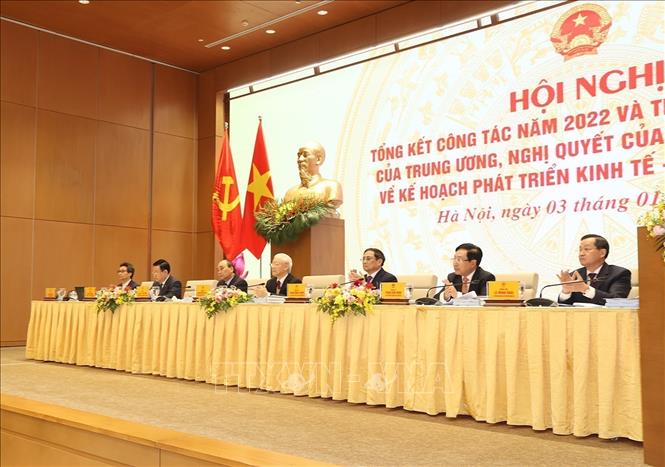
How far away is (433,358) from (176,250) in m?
7.01

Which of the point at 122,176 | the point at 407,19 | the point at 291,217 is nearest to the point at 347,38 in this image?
the point at 407,19

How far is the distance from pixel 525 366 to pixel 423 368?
550 mm

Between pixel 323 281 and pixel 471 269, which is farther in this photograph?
pixel 323 281

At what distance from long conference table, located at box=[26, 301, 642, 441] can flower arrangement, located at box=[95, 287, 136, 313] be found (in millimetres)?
285

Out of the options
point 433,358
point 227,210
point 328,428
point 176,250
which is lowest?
point 328,428

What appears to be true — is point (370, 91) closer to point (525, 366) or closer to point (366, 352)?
point (366, 352)

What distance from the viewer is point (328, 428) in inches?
125

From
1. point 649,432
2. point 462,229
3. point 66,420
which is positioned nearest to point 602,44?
point 462,229

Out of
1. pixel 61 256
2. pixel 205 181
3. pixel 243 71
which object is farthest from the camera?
pixel 205 181

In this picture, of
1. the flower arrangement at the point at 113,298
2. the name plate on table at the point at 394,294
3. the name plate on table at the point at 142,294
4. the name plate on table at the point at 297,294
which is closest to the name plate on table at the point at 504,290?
the name plate on table at the point at 394,294

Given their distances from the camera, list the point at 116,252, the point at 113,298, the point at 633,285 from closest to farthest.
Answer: the point at 633,285, the point at 113,298, the point at 116,252

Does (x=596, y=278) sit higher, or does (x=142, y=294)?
(x=596, y=278)

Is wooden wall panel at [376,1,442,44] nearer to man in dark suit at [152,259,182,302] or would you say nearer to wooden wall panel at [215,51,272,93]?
wooden wall panel at [215,51,272,93]

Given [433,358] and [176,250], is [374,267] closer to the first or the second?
[433,358]
